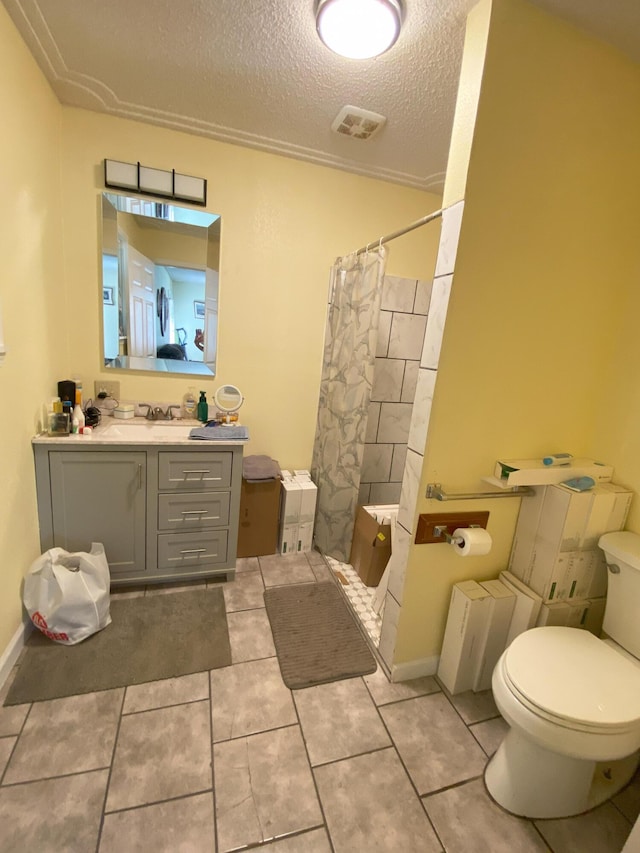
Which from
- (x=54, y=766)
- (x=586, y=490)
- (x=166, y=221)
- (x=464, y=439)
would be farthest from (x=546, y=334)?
(x=54, y=766)

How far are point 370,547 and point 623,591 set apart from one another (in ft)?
3.84

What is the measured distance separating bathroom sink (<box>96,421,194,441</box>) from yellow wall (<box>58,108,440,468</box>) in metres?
0.22

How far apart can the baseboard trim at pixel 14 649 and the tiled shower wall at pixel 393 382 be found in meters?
1.92

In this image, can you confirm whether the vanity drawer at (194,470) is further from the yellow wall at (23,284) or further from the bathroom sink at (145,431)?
the yellow wall at (23,284)

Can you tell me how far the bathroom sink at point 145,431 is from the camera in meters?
1.87

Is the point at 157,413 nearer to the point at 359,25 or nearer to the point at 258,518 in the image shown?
the point at 258,518

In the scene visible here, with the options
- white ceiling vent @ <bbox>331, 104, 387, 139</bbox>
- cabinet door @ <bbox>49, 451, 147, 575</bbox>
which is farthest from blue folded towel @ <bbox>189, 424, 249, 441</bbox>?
white ceiling vent @ <bbox>331, 104, 387, 139</bbox>

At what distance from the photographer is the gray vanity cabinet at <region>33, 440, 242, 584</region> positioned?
5.83 ft

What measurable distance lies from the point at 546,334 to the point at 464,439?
517 mm

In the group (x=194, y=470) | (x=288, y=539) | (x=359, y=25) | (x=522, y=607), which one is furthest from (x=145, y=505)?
(x=359, y=25)

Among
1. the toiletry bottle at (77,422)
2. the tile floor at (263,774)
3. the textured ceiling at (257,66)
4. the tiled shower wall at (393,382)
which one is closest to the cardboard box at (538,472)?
the tile floor at (263,774)

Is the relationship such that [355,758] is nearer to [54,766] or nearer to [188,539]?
[54,766]

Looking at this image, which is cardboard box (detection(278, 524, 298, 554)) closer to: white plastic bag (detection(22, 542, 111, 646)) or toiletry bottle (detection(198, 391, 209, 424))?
toiletry bottle (detection(198, 391, 209, 424))

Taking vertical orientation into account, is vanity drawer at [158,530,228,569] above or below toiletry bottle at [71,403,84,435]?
below
